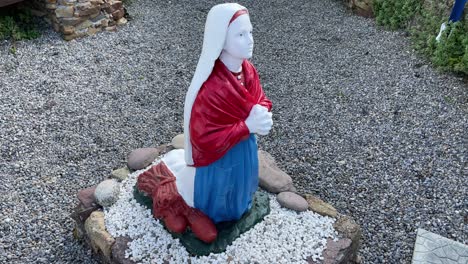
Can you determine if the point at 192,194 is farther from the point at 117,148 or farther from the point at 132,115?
the point at 132,115

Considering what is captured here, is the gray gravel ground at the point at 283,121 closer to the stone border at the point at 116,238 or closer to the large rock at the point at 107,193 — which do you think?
the stone border at the point at 116,238

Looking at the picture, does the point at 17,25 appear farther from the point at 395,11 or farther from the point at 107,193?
the point at 395,11

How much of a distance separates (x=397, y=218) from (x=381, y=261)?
44cm

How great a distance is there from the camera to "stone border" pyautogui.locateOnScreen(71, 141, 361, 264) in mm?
3064

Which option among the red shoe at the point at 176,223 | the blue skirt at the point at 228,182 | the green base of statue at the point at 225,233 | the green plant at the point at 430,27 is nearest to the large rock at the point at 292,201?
the green base of statue at the point at 225,233

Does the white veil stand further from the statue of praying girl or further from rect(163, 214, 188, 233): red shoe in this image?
rect(163, 214, 188, 233): red shoe

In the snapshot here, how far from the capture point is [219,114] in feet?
8.43

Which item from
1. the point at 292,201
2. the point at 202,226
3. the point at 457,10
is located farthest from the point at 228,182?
the point at 457,10

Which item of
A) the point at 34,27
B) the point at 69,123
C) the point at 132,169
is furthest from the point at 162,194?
the point at 34,27

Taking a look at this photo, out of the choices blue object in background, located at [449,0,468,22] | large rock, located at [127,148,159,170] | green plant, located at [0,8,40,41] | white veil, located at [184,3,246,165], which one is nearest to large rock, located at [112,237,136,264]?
large rock, located at [127,148,159,170]

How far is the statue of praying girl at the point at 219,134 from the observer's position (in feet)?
8.12

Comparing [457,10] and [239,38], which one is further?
[457,10]

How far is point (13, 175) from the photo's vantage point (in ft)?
13.4

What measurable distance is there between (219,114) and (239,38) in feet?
1.34
